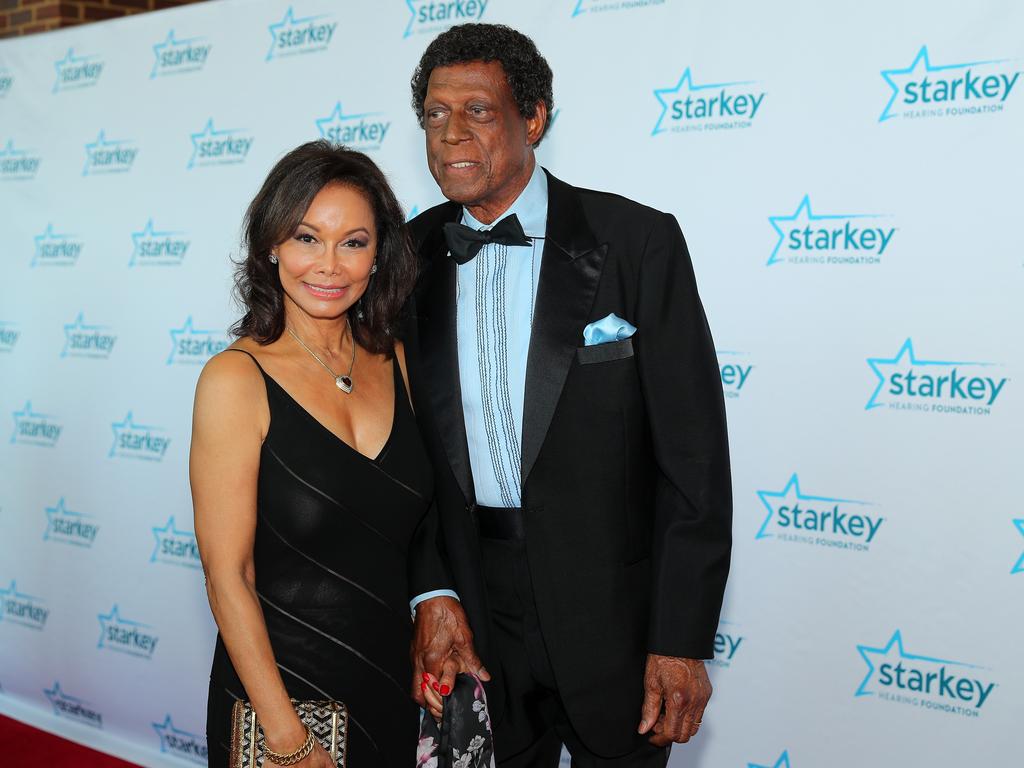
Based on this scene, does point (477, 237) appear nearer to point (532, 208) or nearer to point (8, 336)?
point (532, 208)

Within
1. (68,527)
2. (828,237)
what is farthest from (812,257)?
(68,527)

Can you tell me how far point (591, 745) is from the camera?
1.86 meters

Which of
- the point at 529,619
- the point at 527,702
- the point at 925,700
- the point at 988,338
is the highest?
the point at 988,338

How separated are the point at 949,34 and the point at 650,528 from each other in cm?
145

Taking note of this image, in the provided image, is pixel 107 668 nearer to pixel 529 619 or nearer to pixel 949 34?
pixel 529 619

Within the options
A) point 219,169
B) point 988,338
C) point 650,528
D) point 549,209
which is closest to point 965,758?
point 988,338

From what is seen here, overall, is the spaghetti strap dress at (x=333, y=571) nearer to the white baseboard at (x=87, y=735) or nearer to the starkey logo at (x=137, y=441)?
the starkey logo at (x=137, y=441)

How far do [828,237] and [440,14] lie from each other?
140cm

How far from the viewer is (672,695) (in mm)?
1794

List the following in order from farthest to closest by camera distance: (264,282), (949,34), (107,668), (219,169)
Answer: (107,668), (219,169), (949,34), (264,282)

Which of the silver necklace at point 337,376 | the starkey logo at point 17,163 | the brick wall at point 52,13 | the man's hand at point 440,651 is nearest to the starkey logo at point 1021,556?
the man's hand at point 440,651

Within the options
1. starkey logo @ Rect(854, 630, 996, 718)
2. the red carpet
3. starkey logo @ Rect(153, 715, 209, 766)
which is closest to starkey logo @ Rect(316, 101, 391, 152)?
starkey logo @ Rect(854, 630, 996, 718)

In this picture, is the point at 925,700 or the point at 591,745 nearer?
the point at 591,745

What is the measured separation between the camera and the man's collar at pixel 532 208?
1.94m
